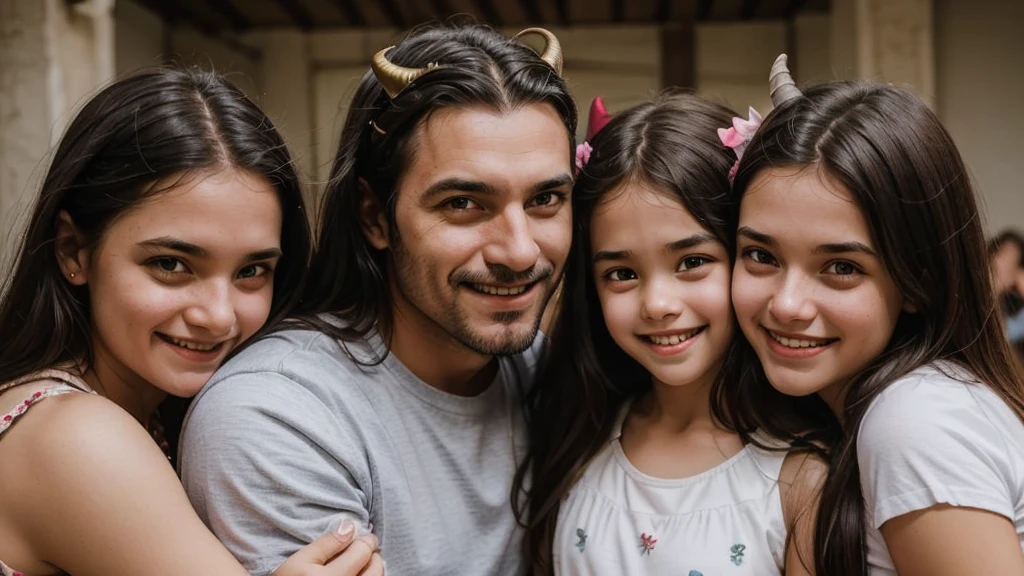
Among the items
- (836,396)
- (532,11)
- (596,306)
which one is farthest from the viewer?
(532,11)

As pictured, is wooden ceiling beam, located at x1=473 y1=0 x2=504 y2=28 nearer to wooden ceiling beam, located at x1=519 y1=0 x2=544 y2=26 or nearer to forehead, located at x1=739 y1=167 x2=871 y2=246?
wooden ceiling beam, located at x1=519 y1=0 x2=544 y2=26

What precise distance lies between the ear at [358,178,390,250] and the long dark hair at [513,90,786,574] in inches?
15.9

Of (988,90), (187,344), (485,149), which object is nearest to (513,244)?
(485,149)

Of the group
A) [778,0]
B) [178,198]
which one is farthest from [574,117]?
[778,0]

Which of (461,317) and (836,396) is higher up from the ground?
(461,317)

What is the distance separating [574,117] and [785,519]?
3.13 ft

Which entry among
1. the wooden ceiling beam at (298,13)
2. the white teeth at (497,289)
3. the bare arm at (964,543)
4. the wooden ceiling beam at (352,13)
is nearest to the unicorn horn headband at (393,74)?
the white teeth at (497,289)

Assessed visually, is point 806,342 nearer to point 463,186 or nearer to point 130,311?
point 463,186

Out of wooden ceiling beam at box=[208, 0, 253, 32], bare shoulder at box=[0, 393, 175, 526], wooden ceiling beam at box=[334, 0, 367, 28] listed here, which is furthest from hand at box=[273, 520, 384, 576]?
wooden ceiling beam at box=[208, 0, 253, 32]

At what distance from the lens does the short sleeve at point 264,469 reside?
182cm

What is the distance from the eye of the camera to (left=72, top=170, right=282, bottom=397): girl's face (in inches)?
75.4

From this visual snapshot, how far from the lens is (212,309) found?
195 centimetres

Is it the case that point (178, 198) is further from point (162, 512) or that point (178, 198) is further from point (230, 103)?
Result: point (162, 512)

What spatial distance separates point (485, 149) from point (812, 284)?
2.20 feet
